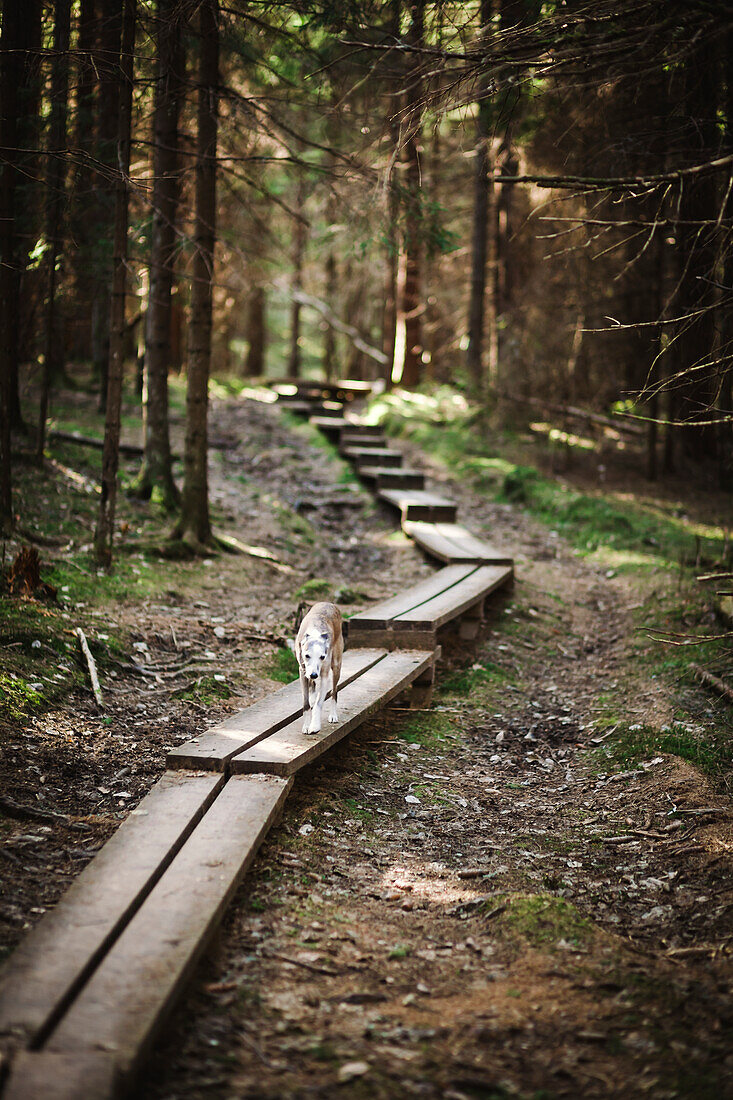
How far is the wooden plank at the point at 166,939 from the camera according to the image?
2756 millimetres

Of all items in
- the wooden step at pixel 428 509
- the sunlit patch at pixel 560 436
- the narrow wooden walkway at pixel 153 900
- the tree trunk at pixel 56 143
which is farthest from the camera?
the sunlit patch at pixel 560 436

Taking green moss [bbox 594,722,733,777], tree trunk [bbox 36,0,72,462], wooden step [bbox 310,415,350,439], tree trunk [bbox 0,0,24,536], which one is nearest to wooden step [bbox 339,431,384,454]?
wooden step [bbox 310,415,350,439]

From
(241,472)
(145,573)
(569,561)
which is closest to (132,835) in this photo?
(145,573)

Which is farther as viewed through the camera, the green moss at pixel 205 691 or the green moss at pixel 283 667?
the green moss at pixel 283 667

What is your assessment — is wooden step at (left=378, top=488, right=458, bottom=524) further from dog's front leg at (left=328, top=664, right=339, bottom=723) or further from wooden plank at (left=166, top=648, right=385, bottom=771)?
dog's front leg at (left=328, top=664, right=339, bottom=723)

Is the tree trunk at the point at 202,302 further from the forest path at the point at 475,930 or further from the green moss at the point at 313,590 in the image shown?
the forest path at the point at 475,930

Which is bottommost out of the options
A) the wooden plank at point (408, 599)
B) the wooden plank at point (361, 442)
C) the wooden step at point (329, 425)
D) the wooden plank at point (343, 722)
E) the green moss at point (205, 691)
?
the green moss at point (205, 691)

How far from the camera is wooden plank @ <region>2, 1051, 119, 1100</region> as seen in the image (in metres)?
2.51

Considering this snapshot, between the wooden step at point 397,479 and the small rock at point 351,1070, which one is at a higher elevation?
the wooden step at point 397,479

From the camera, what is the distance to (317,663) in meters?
4.99

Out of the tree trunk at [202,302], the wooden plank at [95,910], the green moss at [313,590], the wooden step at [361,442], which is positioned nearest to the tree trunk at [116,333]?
the tree trunk at [202,302]

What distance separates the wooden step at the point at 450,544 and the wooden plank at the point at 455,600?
163 mm

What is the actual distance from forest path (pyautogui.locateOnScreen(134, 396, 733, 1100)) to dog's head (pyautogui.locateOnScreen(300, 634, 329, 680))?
0.87 metres

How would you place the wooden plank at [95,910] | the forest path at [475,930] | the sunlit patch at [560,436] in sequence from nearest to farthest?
the wooden plank at [95,910] < the forest path at [475,930] < the sunlit patch at [560,436]
